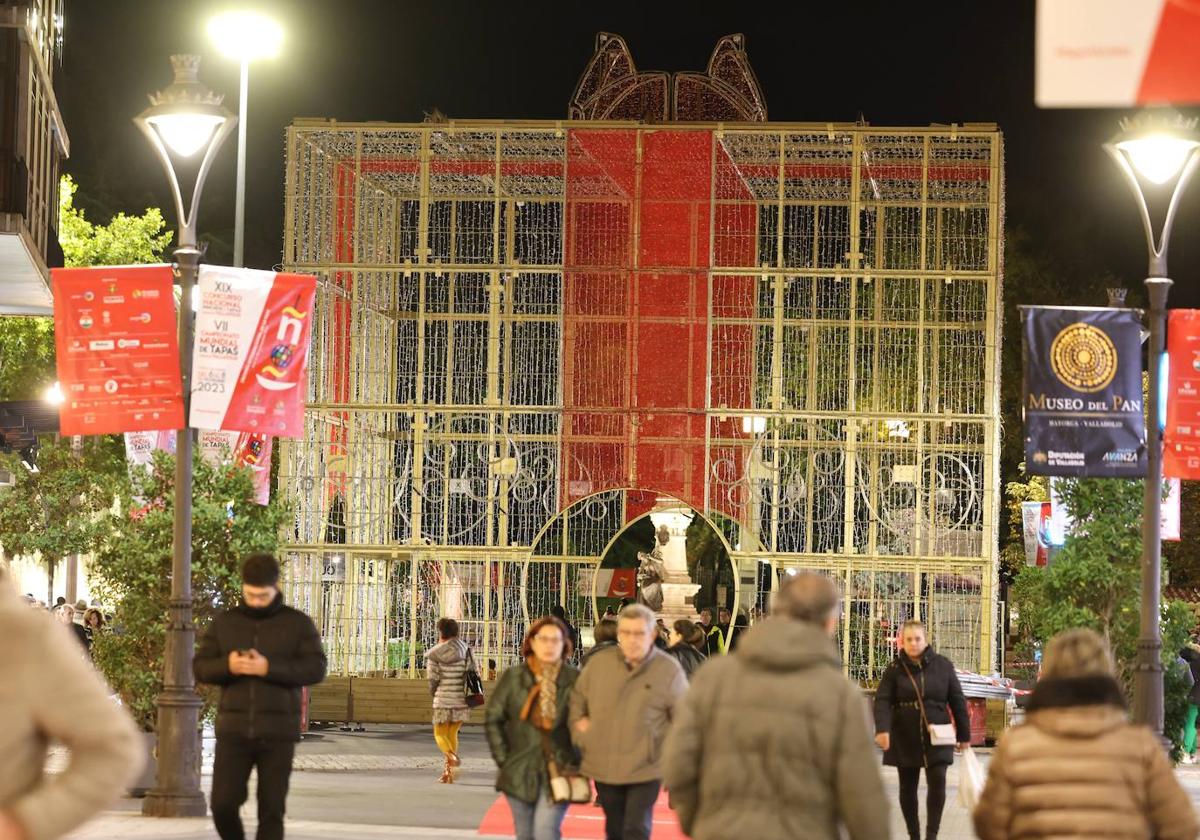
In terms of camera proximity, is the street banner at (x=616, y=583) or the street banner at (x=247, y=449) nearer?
the street banner at (x=247, y=449)

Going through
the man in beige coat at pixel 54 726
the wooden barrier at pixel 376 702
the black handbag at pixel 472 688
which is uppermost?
the man in beige coat at pixel 54 726

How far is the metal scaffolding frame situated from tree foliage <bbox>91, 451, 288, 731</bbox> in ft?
28.3

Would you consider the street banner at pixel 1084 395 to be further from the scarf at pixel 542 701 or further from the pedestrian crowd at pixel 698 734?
the scarf at pixel 542 701

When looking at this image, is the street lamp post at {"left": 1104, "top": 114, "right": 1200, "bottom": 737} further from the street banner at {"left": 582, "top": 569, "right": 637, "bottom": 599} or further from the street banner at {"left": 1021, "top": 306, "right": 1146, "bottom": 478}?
the street banner at {"left": 582, "top": 569, "right": 637, "bottom": 599}

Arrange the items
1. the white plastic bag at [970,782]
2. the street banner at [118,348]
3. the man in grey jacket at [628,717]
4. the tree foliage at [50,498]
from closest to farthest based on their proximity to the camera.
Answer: the man in grey jacket at [628,717] < the white plastic bag at [970,782] < the street banner at [118,348] < the tree foliage at [50,498]

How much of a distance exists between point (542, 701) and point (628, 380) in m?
16.2

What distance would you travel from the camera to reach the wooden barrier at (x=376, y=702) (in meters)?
28.5

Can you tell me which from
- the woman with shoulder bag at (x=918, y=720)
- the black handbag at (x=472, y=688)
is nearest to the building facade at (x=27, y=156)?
the black handbag at (x=472, y=688)

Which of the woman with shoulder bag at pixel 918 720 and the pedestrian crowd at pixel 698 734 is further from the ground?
the pedestrian crowd at pixel 698 734

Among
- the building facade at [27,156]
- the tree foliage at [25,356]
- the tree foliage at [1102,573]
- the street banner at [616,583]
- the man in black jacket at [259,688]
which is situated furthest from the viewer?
the tree foliage at [25,356]

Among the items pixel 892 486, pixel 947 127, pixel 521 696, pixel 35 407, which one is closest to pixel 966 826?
pixel 521 696

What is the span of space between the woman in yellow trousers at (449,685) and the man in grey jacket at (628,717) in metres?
10.2

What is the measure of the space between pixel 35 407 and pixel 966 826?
A: 20072 mm

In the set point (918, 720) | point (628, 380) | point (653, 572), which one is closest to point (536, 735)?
point (918, 720)
